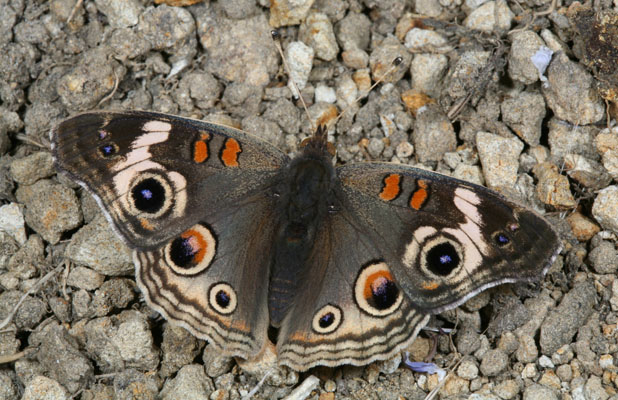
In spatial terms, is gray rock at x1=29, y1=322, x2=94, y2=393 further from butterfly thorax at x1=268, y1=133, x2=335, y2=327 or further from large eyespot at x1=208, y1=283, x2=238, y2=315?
butterfly thorax at x1=268, y1=133, x2=335, y2=327

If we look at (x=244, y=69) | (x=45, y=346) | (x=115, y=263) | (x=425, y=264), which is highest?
(x=244, y=69)

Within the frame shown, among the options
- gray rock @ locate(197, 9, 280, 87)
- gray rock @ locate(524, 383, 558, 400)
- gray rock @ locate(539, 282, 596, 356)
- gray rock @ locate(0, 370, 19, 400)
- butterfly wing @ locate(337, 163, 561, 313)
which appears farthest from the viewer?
gray rock @ locate(197, 9, 280, 87)

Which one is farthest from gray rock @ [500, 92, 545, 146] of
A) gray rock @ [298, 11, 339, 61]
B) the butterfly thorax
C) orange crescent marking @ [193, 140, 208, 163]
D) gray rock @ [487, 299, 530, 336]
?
orange crescent marking @ [193, 140, 208, 163]

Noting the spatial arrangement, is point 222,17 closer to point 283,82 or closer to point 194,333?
point 283,82

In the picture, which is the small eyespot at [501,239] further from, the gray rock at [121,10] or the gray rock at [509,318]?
the gray rock at [121,10]

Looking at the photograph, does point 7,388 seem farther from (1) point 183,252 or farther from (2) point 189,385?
(1) point 183,252

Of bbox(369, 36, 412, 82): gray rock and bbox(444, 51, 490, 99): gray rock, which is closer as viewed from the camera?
bbox(444, 51, 490, 99): gray rock

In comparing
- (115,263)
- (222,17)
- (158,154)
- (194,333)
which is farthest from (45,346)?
(222,17)
